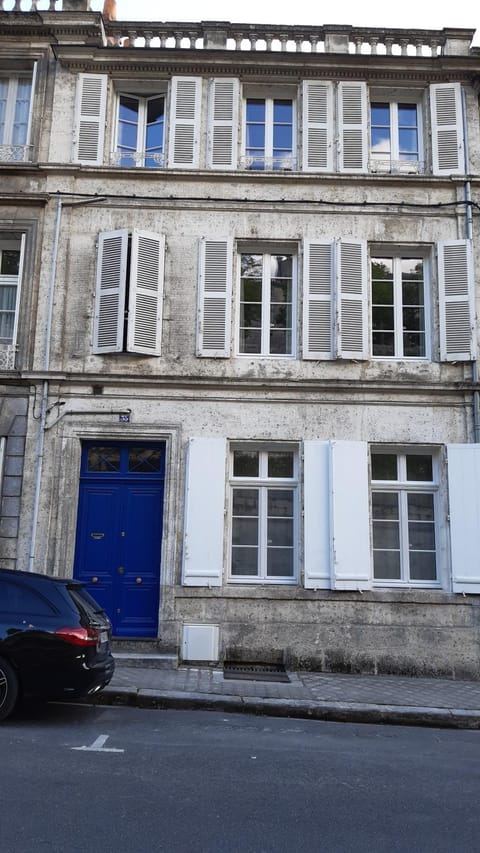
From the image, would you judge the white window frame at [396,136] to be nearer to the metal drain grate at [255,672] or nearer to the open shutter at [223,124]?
the open shutter at [223,124]

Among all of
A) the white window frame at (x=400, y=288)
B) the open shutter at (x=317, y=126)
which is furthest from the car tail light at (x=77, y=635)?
the open shutter at (x=317, y=126)

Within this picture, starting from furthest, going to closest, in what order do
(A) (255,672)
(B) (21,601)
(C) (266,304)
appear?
1. (C) (266,304)
2. (A) (255,672)
3. (B) (21,601)

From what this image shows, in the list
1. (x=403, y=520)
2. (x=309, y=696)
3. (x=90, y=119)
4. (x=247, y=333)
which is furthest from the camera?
(x=90, y=119)

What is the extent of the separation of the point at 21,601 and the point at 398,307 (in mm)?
7590

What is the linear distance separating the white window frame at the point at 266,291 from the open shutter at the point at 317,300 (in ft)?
0.85

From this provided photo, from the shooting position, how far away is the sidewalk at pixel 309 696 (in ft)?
26.9

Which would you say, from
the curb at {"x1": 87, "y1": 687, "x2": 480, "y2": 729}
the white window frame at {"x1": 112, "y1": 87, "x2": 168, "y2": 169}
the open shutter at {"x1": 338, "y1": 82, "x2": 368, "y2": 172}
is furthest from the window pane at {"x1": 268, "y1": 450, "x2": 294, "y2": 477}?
the white window frame at {"x1": 112, "y1": 87, "x2": 168, "y2": 169}

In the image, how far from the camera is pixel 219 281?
37.6ft

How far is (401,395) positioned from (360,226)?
292 cm

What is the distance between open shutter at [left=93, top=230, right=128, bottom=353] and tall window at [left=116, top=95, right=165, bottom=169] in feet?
5.29

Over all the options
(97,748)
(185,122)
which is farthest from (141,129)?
(97,748)

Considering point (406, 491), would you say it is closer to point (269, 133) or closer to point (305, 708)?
point (305, 708)

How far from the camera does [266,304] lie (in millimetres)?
11781

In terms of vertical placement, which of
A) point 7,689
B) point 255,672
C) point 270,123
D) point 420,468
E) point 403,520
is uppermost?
point 270,123
